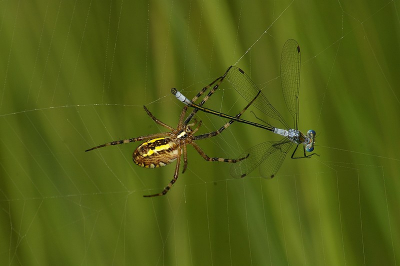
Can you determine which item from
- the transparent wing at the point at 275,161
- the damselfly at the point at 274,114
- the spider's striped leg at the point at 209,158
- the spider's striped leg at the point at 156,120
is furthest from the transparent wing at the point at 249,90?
the spider's striped leg at the point at 156,120

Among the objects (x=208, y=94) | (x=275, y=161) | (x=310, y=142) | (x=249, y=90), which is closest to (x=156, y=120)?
(x=208, y=94)

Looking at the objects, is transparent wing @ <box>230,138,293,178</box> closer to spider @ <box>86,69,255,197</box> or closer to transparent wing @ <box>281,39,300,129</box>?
spider @ <box>86,69,255,197</box>

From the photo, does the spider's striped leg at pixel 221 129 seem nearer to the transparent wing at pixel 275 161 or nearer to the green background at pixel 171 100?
the green background at pixel 171 100

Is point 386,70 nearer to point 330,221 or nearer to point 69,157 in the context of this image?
point 330,221

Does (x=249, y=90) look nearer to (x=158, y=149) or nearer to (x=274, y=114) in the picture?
(x=274, y=114)

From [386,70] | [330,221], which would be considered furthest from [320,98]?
[330,221]

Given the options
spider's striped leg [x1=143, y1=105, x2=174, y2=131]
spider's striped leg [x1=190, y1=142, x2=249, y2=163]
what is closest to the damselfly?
spider's striped leg [x1=190, y1=142, x2=249, y2=163]
